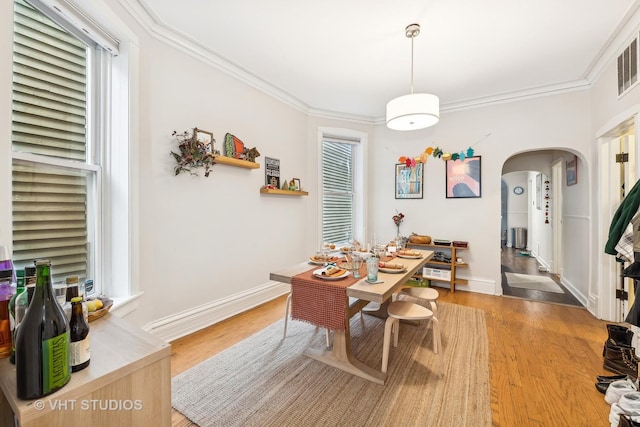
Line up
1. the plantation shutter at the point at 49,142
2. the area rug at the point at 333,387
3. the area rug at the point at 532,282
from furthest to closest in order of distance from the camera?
the area rug at the point at 532,282
the area rug at the point at 333,387
the plantation shutter at the point at 49,142

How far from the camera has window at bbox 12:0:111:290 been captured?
1.39m

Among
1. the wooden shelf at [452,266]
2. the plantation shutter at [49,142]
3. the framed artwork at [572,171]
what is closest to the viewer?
the plantation shutter at [49,142]

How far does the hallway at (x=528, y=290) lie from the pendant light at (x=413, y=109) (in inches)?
120

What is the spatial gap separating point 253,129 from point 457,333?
10.4ft

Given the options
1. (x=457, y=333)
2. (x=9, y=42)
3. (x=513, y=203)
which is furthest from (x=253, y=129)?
(x=513, y=203)

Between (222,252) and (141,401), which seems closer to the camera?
(141,401)

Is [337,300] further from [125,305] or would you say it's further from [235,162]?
[235,162]

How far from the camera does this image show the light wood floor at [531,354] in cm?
159

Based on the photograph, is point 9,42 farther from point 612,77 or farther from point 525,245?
point 525,245

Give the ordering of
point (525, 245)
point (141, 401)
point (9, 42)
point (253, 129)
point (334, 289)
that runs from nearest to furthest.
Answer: point (141, 401) < point (9, 42) < point (334, 289) < point (253, 129) < point (525, 245)

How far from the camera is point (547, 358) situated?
2.16 meters

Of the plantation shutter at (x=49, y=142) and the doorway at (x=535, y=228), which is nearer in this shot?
the plantation shutter at (x=49, y=142)

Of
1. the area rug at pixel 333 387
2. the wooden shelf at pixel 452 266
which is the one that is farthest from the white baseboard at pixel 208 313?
the wooden shelf at pixel 452 266
